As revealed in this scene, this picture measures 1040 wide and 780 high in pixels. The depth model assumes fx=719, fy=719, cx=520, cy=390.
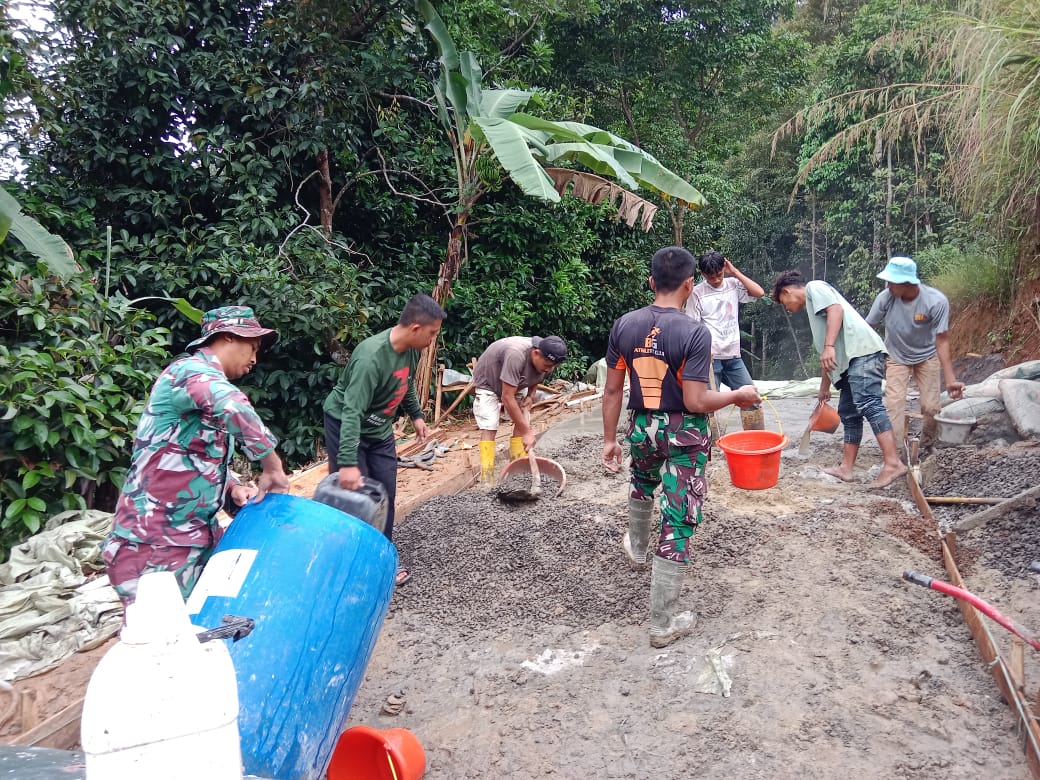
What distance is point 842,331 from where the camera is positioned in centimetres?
518

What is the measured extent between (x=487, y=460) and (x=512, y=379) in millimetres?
1052

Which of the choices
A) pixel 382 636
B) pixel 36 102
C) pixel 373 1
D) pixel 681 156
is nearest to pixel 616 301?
pixel 681 156

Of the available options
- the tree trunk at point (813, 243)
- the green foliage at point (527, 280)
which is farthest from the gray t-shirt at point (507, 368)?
the tree trunk at point (813, 243)

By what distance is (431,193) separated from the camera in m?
9.34

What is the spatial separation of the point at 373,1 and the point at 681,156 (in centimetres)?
818

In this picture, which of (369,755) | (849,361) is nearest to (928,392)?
(849,361)

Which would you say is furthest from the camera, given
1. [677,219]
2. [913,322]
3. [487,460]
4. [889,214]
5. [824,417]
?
[677,219]

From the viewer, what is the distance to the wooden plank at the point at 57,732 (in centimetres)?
269

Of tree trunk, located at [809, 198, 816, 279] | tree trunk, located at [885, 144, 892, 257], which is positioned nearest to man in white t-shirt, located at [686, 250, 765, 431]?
tree trunk, located at [885, 144, 892, 257]

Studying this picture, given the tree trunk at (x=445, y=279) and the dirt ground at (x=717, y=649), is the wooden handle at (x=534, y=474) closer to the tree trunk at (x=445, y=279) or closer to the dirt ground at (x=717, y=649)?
the dirt ground at (x=717, y=649)

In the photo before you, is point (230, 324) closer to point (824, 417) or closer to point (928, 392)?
point (824, 417)

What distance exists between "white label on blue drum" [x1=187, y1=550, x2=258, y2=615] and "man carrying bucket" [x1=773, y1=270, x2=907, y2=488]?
4.06 m

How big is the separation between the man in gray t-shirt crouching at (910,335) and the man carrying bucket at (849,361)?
309 mm

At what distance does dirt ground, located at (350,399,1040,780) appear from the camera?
8.09 feet
